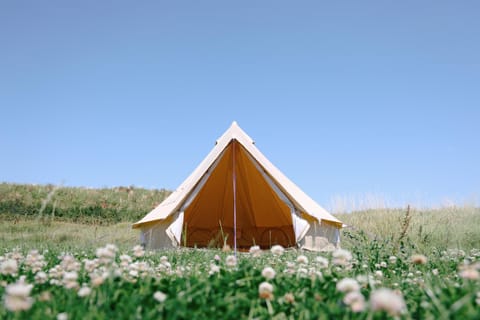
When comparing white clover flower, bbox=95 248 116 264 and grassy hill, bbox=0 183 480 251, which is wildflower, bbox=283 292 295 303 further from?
grassy hill, bbox=0 183 480 251

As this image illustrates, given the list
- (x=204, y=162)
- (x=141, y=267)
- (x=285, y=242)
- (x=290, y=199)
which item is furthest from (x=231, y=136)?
(x=141, y=267)

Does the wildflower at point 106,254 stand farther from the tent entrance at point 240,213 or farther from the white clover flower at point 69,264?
the tent entrance at point 240,213

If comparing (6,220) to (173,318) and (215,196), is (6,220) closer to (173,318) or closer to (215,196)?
(215,196)

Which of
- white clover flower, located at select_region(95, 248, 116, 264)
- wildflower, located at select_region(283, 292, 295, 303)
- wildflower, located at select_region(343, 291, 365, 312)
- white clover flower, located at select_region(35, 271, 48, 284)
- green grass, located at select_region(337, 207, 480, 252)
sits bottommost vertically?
wildflower, located at select_region(283, 292, 295, 303)

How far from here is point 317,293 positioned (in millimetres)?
2352

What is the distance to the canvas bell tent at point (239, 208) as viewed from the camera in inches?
319

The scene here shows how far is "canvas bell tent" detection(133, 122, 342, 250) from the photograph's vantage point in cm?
809

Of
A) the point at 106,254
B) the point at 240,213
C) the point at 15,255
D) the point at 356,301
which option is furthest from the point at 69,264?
the point at 240,213

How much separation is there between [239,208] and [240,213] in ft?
0.60

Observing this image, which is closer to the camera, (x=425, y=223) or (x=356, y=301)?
(x=356, y=301)

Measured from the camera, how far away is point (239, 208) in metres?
11.0

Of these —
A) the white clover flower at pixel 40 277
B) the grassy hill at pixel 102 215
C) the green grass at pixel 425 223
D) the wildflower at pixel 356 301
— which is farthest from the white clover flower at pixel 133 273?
the grassy hill at pixel 102 215

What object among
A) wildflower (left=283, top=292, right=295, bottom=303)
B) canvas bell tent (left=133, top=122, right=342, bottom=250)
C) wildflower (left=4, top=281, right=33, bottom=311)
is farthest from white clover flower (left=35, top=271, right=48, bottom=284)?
canvas bell tent (left=133, top=122, right=342, bottom=250)

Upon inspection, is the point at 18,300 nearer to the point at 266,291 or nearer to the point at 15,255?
the point at 266,291
